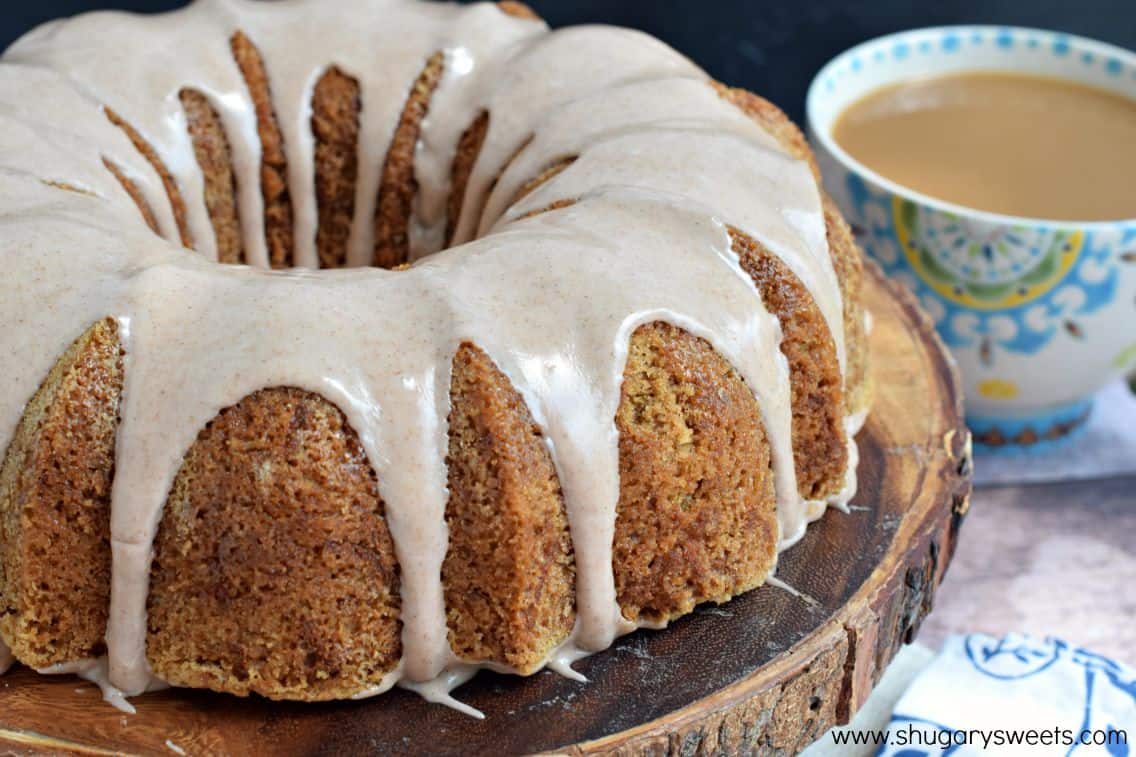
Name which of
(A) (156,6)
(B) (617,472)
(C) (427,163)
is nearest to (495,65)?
(C) (427,163)

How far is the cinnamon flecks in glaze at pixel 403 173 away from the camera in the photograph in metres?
2.52

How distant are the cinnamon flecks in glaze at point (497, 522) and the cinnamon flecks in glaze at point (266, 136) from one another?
0.89 meters

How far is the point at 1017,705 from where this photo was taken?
2.32m

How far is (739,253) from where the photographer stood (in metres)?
2.03

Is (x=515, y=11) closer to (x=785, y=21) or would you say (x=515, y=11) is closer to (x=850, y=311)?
(x=850, y=311)

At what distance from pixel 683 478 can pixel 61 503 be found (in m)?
0.77

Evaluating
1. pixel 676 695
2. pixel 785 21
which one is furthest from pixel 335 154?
pixel 785 21

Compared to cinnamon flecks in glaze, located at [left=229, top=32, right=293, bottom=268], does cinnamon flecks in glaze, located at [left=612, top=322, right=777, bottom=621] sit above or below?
below

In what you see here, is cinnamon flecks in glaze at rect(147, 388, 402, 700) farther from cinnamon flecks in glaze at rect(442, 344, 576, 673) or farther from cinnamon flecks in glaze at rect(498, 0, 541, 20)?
cinnamon flecks in glaze at rect(498, 0, 541, 20)

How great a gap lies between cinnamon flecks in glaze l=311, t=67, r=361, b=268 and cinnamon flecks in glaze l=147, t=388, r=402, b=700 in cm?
89

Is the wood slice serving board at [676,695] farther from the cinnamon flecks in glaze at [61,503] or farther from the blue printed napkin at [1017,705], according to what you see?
the blue printed napkin at [1017,705]

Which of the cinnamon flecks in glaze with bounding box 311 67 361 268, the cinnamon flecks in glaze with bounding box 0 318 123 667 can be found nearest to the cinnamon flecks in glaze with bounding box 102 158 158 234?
the cinnamon flecks in glaze with bounding box 311 67 361 268

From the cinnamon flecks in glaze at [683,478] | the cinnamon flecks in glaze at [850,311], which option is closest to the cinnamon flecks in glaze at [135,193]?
the cinnamon flecks in glaze at [683,478]

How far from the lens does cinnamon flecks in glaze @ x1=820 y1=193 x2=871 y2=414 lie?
2217 mm
